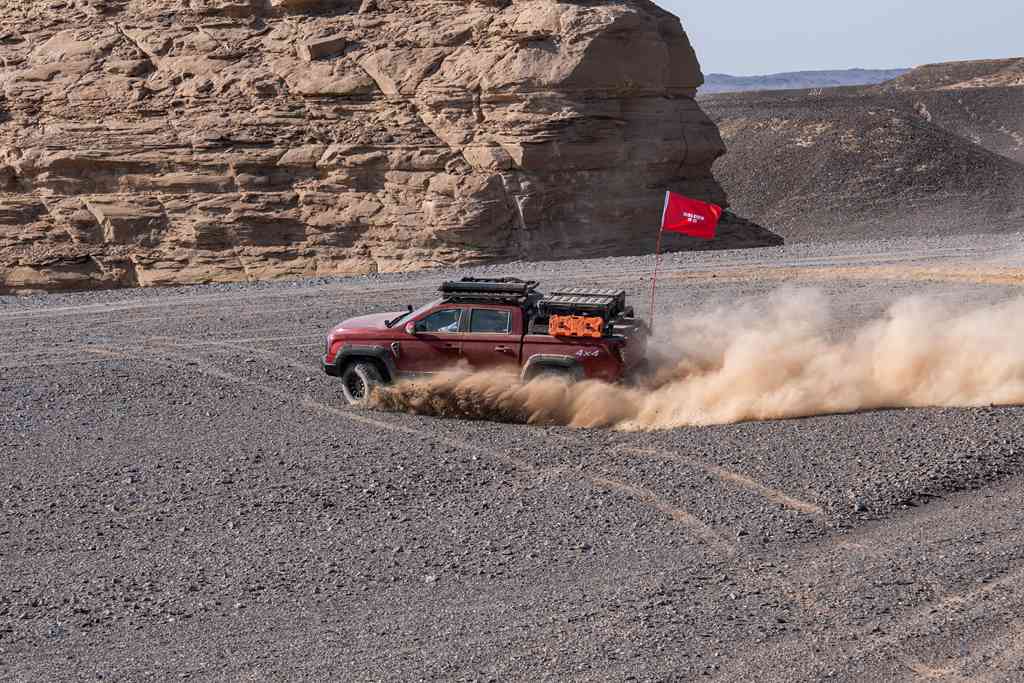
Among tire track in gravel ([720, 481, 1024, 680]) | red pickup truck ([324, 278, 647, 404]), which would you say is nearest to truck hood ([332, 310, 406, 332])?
red pickup truck ([324, 278, 647, 404])

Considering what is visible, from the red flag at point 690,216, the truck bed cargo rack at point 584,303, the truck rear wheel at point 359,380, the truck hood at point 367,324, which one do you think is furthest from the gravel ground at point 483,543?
the red flag at point 690,216

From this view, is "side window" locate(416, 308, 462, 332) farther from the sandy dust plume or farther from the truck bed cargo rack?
the truck bed cargo rack

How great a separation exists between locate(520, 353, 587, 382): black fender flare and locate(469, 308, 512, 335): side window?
0.49 m

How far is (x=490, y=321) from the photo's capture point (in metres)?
14.6

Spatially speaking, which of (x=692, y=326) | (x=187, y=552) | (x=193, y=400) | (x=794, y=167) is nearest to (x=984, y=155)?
(x=794, y=167)

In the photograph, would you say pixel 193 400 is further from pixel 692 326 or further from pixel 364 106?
pixel 364 106

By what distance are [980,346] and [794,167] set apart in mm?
47019

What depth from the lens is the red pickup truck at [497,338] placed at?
46.3 feet

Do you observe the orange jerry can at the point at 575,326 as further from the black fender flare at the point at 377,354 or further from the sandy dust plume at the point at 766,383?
the black fender flare at the point at 377,354

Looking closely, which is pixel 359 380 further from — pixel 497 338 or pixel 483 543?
pixel 483 543

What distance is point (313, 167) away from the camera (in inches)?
1176

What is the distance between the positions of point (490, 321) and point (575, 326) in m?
1.12

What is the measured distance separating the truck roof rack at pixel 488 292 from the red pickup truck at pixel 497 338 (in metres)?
0.01

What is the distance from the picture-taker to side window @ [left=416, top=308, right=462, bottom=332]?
48.3 ft
